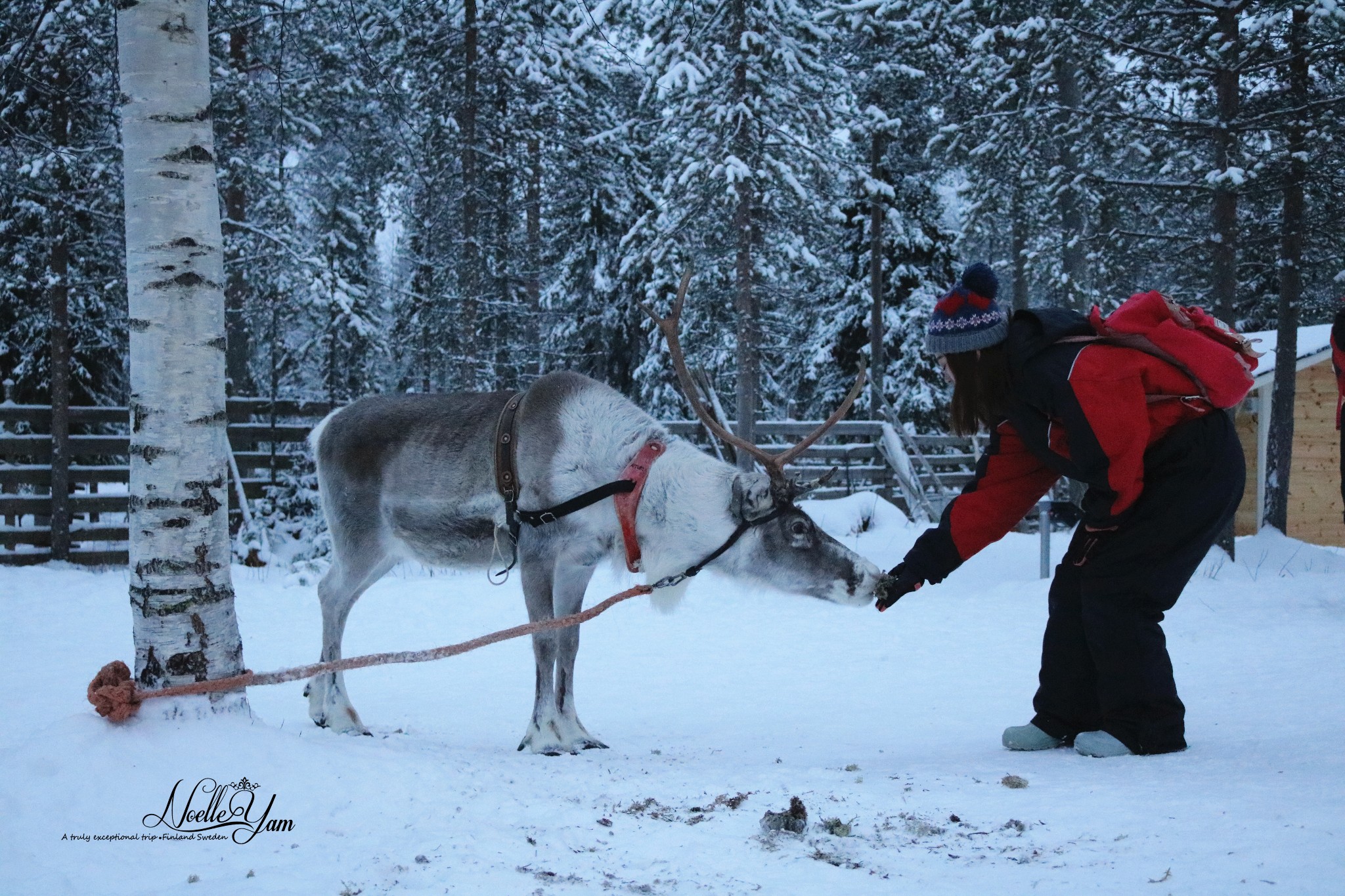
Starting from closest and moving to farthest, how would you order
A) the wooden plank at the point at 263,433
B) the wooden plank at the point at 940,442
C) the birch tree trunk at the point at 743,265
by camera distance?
the birch tree trunk at the point at 743,265
the wooden plank at the point at 263,433
the wooden plank at the point at 940,442

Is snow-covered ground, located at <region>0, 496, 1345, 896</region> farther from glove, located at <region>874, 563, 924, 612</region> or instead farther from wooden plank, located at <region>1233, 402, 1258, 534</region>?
wooden plank, located at <region>1233, 402, 1258, 534</region>

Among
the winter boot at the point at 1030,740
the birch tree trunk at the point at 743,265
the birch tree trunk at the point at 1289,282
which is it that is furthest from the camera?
the birch tree trunk at the point at 743,265

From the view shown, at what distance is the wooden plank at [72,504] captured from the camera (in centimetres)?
1049

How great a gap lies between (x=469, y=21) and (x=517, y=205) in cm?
328

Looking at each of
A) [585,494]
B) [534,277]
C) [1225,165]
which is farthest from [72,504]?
[1225,165]

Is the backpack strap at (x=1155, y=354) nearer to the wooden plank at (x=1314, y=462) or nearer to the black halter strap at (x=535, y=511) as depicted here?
the black halter strap at (x=535, y=511)

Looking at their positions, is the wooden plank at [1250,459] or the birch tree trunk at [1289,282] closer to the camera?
the birch tree trunk at [1289,282]

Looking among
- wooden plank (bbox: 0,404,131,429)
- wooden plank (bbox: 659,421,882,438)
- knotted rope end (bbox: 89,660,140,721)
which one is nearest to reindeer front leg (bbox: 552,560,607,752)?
knotted rope end (bbox: 89,660,140,721)

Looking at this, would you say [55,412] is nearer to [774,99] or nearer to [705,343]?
[774,99]

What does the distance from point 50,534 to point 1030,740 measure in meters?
11.3

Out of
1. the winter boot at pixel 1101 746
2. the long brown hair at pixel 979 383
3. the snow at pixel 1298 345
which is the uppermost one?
the snow at pixel 1298 345

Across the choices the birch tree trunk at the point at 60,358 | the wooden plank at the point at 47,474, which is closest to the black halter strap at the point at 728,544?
→ the wooden plank at the point at 47,474

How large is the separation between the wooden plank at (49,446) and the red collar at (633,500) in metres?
8.79

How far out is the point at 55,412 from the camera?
1046cm
